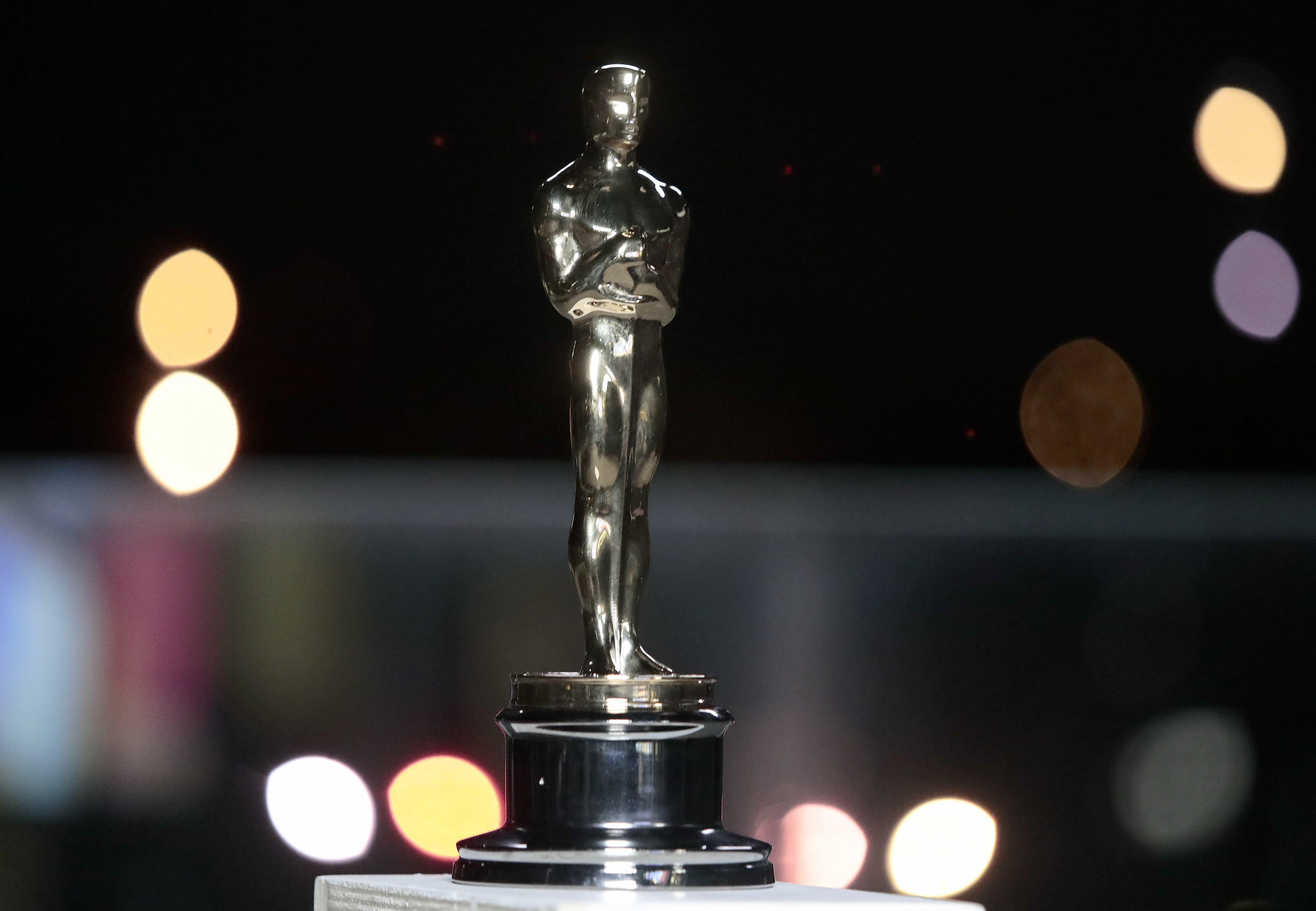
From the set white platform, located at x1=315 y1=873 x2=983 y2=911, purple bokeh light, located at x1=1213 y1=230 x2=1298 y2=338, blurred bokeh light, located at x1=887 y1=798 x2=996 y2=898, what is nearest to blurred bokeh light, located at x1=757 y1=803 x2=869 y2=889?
blurred bokeh light, located at x1=887 y1=798 x2=996 y2=898

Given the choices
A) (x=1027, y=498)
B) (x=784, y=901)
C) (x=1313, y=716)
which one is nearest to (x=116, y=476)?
(x=1027, y=498)

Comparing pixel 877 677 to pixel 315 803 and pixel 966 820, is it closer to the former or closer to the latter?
pixel 966 820

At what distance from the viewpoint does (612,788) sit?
224cm

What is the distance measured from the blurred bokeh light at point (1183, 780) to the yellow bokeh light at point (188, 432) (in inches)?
76.1

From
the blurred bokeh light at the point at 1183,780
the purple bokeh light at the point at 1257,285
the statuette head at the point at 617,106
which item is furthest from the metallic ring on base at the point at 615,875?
the purple bokeh light at the point at 1257,285

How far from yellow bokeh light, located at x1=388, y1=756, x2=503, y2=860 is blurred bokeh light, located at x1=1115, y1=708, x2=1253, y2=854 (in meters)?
1.30

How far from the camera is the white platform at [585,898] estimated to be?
2006mm

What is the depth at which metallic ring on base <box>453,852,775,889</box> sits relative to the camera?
85.9 inches

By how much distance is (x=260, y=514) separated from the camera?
378 cm

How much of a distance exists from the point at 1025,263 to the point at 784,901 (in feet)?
6.88

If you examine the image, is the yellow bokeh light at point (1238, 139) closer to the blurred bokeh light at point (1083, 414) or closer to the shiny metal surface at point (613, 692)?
the blurred bokeh light at point (1083, 414)

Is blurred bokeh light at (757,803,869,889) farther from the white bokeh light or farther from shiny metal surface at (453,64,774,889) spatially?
shiny metal surface at (453,64,774,889)

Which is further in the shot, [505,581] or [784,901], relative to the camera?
[505,581]

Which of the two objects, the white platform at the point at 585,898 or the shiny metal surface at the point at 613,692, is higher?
the shiny metal surface at the point at 613,692
